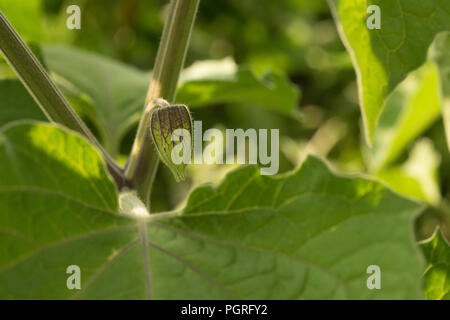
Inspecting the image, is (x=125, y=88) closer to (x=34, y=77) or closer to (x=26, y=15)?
(x=26, y=15)

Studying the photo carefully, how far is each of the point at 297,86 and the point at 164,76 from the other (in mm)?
1475

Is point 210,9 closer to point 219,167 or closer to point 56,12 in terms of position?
point 56,12

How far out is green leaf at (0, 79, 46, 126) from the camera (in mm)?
1125

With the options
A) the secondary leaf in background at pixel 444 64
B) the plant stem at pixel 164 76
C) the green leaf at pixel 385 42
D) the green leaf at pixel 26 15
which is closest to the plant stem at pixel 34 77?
the plant stem at pixel 164 76

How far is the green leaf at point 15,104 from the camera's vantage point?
3.69 feet

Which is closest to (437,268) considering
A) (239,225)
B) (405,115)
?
(239,225)

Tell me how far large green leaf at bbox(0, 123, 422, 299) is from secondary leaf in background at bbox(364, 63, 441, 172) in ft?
2.95

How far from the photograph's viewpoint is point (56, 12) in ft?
7.54

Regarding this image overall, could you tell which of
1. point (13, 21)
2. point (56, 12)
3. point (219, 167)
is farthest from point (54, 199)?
point (56, 12)

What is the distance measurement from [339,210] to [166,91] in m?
0.27

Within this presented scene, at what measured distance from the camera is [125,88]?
132 cm

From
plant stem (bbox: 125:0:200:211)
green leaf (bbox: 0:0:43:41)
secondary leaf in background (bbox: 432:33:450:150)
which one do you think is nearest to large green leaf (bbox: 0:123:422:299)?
plant stem (bbox: 125:0:200:211)

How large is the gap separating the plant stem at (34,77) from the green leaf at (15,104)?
339mm
